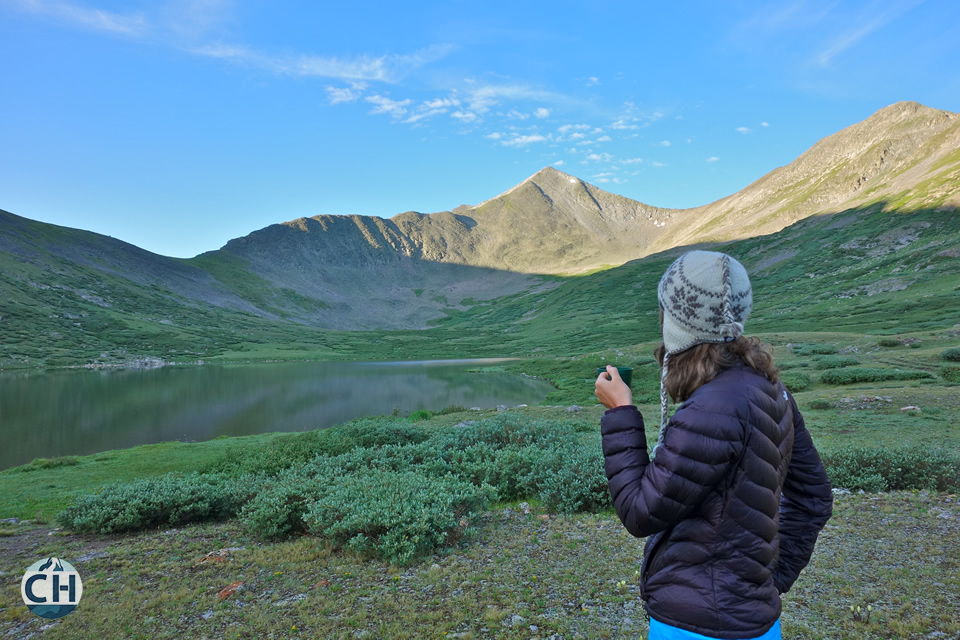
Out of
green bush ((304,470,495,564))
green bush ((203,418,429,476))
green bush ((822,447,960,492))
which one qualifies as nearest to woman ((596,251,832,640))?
green bush ((304,470,495,564))

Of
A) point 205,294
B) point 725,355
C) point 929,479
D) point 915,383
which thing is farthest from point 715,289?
point 205,294

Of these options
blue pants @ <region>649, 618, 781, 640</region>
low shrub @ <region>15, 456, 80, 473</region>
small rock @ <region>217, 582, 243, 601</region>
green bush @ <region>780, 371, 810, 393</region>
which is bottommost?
low shrub @ <region>15, 456, 80, 473</region>

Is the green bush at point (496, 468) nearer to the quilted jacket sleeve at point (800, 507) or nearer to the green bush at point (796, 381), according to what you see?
the quilted jacket sleeve at point (800, 507)

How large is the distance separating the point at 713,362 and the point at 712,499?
0.64 metres

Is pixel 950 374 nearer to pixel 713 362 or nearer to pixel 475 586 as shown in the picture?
pixel 475 586

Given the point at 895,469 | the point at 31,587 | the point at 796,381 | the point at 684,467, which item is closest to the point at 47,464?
the point at 31,587

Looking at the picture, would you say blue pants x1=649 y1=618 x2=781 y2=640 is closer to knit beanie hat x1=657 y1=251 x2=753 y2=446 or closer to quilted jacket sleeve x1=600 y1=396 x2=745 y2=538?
quilted jacket sleeve x1=600 y1=396 x2=745 y2=538

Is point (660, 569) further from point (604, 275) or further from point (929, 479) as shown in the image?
point (604, 275)

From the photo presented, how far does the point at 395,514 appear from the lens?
770cm

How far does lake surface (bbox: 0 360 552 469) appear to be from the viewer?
96.0 ft

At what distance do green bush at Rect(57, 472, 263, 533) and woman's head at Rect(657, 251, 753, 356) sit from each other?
1069 cm

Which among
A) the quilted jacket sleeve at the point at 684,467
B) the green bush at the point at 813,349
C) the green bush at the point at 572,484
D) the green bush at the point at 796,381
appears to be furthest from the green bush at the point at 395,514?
the green bush at the point at 813,349

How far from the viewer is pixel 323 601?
607cm

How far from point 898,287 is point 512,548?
92.5 m
